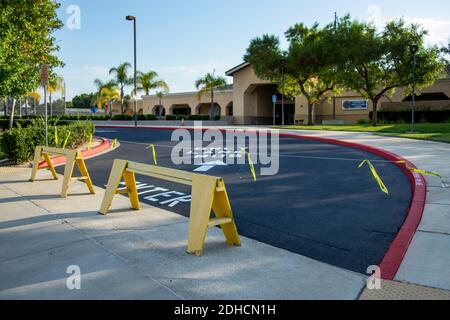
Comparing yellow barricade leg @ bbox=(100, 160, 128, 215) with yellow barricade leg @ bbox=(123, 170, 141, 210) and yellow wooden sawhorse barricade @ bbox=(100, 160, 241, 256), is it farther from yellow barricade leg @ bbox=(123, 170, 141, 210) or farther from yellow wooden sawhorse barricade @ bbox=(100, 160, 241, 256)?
yellow wooden sawhorse barricade @ bbox=(100, 160, 241, 256)

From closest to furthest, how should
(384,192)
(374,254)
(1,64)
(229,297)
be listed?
(229,297)
(374,254)
(384,192)
(1,64)

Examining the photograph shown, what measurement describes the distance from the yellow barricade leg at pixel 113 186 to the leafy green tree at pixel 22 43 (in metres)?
9.31

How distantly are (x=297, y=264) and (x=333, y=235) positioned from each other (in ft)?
4.12

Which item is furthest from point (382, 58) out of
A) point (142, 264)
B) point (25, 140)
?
point (142, 264)

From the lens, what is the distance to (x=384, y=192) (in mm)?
8117

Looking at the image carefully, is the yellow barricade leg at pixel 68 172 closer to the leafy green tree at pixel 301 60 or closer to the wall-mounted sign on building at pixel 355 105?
the leafy green tree at pixel 301 60

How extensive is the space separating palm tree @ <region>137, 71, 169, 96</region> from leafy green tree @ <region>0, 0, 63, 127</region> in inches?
1661

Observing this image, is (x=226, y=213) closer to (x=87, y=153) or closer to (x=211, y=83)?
(x=87, y=153)

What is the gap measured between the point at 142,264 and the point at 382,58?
32.9 m

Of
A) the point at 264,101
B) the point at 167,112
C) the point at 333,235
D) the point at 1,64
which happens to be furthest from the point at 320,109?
the point at 333,235

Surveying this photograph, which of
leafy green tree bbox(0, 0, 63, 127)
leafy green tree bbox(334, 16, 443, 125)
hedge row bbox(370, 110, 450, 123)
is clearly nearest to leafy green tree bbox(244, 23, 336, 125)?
leafy green tree bbox(334, 16, 443, 125)
